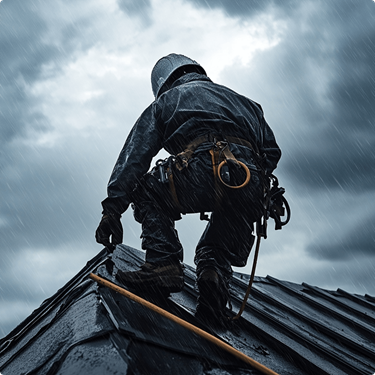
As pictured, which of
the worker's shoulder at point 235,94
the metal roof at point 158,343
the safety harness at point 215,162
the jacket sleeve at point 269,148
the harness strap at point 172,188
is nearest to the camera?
the metal roof at point 158,343

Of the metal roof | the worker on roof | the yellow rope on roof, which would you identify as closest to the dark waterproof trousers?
the worker on roof

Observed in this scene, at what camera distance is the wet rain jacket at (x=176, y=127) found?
2.38 meters

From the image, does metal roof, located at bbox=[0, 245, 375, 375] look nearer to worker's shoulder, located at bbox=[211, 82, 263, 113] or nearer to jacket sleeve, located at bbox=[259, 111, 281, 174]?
jacket sleeve, located at bbox=[259, 111, 281, 174]

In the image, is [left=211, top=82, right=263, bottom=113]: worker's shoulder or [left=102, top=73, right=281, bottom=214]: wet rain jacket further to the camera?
[left=211, top=82, right=263, bottom=113]: worker's shoulder

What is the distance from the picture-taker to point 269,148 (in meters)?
3.00

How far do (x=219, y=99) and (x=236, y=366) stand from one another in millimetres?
1751

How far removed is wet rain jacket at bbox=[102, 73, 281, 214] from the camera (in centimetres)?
238

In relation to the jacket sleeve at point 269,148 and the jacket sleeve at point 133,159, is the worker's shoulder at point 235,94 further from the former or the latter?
the jacket sleeve at point 133,159

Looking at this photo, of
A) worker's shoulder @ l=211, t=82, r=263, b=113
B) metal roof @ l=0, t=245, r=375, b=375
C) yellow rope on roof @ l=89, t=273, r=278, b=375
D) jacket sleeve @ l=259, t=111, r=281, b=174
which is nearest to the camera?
metal roof @ l=0, t=245, r=375, b=375

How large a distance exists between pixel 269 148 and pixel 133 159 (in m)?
1.22

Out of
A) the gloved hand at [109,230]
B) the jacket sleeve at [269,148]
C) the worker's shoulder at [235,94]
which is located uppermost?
the worker's shoulder at [235,94]

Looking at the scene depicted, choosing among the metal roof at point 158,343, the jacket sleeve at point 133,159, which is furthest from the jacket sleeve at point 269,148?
the metal roof at point 158,343

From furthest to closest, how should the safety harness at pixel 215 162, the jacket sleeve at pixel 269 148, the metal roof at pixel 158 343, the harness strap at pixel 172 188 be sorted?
the jacket sleeve at pixel 269 148, the harness strap at pixel 172 188, the safety harness at pixel 215 162, the metal roof at pixel 158 343

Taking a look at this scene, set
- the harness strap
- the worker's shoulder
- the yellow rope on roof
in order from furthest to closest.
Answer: the worker's shoulder, the harness strap, the yellow rope on roof
